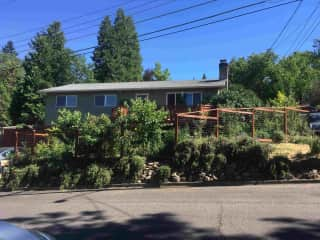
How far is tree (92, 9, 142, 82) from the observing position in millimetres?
74000

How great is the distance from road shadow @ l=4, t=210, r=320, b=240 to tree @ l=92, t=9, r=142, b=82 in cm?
6269

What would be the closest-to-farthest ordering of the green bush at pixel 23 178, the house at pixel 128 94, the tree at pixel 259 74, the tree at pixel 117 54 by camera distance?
the green bush at pixel 23 178, the house at pixel 128 94, the tree at pixel 259 74, the tree at pixel 117 54

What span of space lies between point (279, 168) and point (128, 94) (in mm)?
25415

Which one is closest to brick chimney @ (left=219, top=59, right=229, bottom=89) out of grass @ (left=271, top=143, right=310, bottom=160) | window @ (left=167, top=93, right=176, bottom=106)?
window @ (left=167, top=93, right=176, bottom=106)

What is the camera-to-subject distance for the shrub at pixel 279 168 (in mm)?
14445

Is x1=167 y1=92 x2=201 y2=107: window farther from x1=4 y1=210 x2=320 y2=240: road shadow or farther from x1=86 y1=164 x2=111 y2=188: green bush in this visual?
x1=4 y1=210 x2=320 y2=240: road shadow

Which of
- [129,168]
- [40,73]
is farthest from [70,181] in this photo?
[40,73]

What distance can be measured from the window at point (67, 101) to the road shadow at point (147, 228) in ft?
100

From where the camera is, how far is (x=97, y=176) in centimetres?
1608

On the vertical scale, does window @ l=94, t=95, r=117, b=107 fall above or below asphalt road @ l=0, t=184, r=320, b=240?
above

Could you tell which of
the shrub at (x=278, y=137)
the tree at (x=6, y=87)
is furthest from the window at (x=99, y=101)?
the tree at (x=6, y=87)

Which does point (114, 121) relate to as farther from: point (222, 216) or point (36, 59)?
point (36, 59)

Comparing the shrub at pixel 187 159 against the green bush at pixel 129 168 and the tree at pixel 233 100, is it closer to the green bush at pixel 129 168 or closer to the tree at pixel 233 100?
the green bush at pixel 129 168

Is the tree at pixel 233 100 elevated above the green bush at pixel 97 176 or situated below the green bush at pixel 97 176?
above
